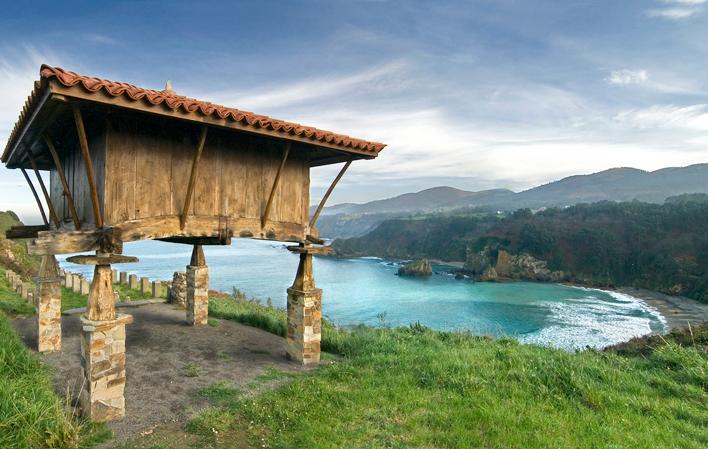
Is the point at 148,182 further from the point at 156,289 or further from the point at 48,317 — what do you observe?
the point at 156,289

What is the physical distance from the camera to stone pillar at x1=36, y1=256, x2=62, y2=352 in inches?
340

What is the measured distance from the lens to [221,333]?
10.8 meters

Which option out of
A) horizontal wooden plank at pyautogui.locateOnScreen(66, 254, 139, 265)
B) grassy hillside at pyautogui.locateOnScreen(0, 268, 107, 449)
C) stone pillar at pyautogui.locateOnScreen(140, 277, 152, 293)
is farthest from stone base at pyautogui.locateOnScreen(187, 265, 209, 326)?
stone pillar at pyautogui.locateOnScreen(140, 277, 152, 293)

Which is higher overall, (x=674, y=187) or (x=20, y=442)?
(x=674, y=187)

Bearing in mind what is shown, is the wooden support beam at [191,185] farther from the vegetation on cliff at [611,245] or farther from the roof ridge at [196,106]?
the vegetation on cliff at [611,245]

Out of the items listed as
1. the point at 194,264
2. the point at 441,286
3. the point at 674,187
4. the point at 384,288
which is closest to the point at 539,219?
the point at 441,286

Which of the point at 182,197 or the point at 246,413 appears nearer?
the point at 246,413

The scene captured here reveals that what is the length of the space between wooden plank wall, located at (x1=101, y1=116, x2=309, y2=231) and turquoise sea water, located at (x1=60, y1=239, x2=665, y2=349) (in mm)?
18881

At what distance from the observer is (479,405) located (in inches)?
236

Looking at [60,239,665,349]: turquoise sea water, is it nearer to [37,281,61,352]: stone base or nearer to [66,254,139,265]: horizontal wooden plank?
[37,281,61,352]: stone base

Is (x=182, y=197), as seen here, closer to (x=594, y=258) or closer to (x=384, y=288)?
(x=384, y=288)

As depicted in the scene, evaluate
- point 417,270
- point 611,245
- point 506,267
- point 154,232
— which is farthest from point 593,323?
point 154,232

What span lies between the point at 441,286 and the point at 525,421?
5122 cm

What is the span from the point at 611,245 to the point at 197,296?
209 feet
